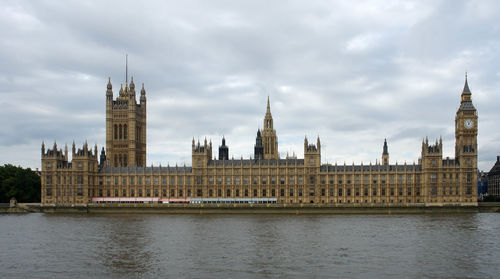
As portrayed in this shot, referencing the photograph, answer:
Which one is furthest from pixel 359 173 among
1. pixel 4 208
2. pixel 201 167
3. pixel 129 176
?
pixel 4 208

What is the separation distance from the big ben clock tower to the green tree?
10679cm

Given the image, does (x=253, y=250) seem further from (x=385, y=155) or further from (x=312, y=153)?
(x=385, y=155)

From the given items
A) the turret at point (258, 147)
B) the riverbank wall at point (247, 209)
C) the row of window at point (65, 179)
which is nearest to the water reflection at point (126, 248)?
the riverbank wall at point (247, 209)

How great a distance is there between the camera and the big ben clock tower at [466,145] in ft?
409

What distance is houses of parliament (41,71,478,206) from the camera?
126 m

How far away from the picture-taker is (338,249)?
197ft

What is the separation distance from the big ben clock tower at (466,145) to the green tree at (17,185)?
10679 centimetres

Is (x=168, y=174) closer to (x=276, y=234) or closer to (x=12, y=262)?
(x=276, y=234)

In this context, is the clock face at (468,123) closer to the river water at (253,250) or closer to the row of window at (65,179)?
the river water at (253,250)

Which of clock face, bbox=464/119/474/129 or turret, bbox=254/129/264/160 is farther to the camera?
turret, bbox=254/129/264/160

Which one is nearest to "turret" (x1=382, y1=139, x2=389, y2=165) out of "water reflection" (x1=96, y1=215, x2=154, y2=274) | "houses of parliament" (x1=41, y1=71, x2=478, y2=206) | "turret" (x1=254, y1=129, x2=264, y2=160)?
"houses of parliament" (x1=41, y1=71, x2=478, y2=206)

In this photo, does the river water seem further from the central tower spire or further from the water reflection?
the central tower spire

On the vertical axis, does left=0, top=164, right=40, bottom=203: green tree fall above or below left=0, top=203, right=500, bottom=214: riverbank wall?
above

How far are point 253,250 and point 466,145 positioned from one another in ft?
284
